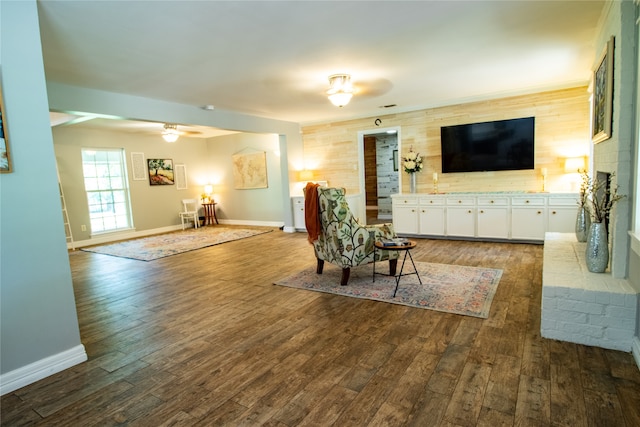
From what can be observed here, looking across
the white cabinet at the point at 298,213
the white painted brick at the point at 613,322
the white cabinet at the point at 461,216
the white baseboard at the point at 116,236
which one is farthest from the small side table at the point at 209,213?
the white painted brick at the point at 613,322

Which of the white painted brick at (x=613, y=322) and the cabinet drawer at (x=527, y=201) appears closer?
the white painted brick at (x=613, y=322)

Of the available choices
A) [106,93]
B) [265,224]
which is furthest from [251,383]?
[265,224]

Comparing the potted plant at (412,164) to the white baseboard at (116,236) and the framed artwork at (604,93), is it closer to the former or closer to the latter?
the framed artwork at (604,93)

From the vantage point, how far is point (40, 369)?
2305 mm

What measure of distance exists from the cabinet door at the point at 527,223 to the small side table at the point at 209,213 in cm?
744

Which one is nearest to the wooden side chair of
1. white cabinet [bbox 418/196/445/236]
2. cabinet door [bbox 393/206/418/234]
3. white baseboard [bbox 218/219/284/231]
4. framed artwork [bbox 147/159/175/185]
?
framed artwork [bbox 147/159/175/185]

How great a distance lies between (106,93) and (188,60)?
176cm

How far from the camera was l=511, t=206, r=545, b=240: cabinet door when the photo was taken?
17.5 ft

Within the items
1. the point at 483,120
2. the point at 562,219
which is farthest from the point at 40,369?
the point at 483,120

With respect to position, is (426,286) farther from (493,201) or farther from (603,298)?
(493,201)

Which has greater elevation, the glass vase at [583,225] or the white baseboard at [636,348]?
the glass vase at [583,225]

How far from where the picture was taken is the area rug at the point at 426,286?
3.22 meters

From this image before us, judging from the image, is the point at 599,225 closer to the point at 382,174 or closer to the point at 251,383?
the point at 251,383

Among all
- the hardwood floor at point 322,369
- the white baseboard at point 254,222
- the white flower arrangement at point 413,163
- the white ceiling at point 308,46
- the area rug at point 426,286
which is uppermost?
the white ceiling at point 308,46
